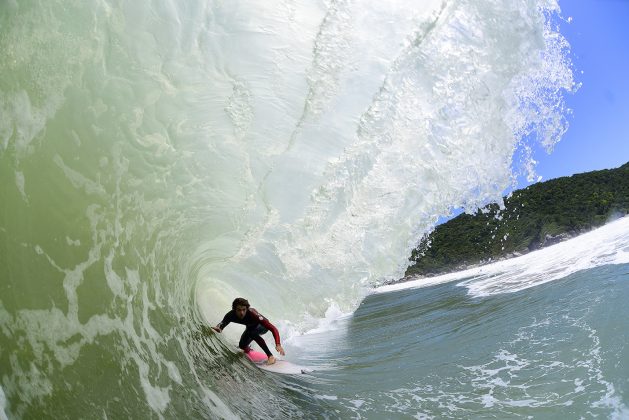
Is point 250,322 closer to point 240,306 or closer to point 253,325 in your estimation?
point 253,325

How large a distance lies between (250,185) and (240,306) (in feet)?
5.95

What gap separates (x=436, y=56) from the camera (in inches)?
231

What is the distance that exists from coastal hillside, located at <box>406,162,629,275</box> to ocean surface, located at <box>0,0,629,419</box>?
4909cm

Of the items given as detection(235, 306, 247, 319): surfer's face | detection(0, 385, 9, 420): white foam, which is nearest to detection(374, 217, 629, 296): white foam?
detection(235, 306, 247, 319): surfer's face

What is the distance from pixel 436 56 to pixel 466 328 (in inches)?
247

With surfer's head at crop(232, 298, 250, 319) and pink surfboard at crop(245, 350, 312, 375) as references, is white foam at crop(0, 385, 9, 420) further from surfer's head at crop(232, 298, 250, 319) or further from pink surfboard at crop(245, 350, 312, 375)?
pink surfboard at crop(245, 350, 312, 375)

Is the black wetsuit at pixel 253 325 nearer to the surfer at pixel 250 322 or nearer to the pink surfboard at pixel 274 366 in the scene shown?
the surfer at pixel 250 322

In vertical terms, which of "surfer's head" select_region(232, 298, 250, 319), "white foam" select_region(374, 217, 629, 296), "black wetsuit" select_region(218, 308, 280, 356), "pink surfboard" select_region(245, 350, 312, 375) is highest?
"white foam" select_region(374, 217, 629, 296)

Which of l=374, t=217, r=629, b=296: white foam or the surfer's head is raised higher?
l=374, t=217, r=629, b=296: white foam

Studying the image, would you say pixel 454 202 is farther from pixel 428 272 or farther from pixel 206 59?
pixel 428 272

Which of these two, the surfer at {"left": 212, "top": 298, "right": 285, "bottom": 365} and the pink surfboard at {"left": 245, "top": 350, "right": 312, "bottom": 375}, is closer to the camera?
the surfer at {"left": 212, "top": 298, "right": 285, "bottom": 365}

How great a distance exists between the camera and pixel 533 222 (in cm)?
6638

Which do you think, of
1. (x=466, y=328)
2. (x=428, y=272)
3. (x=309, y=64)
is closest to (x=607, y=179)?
(x=428, y=272)

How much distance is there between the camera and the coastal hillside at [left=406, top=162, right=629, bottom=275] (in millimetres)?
60338
